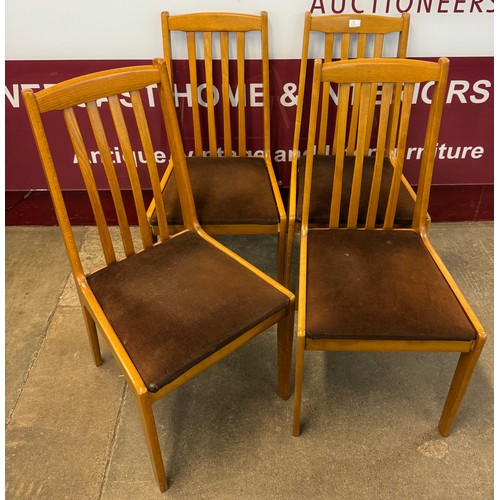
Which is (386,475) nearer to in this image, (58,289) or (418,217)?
(418,217)

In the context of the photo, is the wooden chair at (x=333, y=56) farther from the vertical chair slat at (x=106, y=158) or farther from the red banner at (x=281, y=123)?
the vertical chair slat at (x=106, y=158)

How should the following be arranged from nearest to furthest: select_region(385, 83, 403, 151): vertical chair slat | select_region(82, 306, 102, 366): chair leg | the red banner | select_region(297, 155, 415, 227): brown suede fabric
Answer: select_region(82, 306, 102, 366): chair leg → select_region(297, 155, 415, 227): brown suede fabric → select_region(385, 83, 403, 151): vertical chair slat → the red banner

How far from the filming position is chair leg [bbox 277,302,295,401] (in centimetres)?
165

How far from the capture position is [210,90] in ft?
7.23

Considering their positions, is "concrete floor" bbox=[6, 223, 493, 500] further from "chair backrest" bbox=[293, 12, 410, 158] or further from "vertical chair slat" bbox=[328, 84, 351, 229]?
"chair backrest" bbox=[293, 12, 410, 158]

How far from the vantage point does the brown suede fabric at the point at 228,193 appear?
6.49 ft

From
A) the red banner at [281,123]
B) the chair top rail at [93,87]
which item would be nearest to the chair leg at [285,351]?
the chair top rail at [93,87]

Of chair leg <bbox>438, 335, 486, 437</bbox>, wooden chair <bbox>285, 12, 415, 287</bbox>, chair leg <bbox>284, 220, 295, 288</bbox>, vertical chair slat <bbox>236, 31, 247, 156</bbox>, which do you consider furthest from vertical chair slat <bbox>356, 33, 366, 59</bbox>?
chair leg <bbox>438, 335, 486, 437</bbox>

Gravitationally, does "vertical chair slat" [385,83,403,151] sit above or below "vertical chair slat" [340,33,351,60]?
below

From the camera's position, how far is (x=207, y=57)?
215cm

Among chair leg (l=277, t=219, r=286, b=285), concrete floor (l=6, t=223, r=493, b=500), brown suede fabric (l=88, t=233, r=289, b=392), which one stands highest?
brown suede fabric (l=88, t=233, r=289, b=392)

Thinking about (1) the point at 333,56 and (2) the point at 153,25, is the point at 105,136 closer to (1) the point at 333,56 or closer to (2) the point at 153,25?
(2) the point at 153,25

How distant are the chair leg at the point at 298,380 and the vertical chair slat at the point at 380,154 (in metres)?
0.62

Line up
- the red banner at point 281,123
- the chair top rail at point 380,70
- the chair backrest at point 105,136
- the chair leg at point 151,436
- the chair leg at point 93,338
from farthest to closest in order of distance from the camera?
the red banner at point 281,123, the chair leg at point 93,338, the chair top rail at point 380,70, the chair backrest at point 105,136, the chair leg at point 151,436
